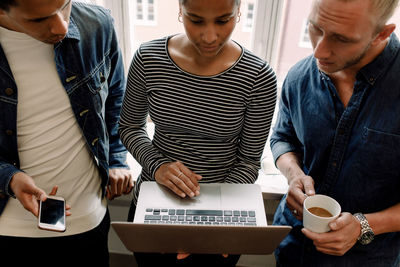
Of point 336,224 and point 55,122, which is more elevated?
point 55,122

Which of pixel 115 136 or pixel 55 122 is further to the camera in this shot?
pixel 115 136

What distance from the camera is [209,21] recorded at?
904mm

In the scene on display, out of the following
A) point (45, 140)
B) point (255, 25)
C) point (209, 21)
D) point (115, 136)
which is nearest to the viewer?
point (209, 21)

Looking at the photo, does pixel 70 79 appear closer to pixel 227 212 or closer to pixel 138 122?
pixel 138 122

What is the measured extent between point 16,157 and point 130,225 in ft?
1.42

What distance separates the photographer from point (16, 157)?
3.26ft

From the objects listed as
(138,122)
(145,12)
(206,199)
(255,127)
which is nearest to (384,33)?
(255,127)

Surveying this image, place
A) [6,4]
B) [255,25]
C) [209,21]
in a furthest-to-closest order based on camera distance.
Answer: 1. [255,25]
2. [209,21]
3. [6,4]

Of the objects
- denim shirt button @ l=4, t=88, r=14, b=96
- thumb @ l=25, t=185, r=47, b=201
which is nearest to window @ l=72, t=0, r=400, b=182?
denim shirt button @ l=4, t=88, r=14, b=96

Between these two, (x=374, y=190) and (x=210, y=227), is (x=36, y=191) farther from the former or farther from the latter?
(x=374, y=190)

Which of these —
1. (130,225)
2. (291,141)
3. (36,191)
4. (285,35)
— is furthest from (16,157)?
(285,35)

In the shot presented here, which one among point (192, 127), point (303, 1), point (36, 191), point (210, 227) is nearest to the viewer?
point (210, 227)

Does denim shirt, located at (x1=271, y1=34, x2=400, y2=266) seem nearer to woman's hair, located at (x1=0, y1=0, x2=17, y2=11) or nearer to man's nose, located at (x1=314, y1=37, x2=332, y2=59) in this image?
man's nose, located at (x1=314, y1=37, x2=332, y2=59)

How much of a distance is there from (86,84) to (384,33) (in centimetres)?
84
